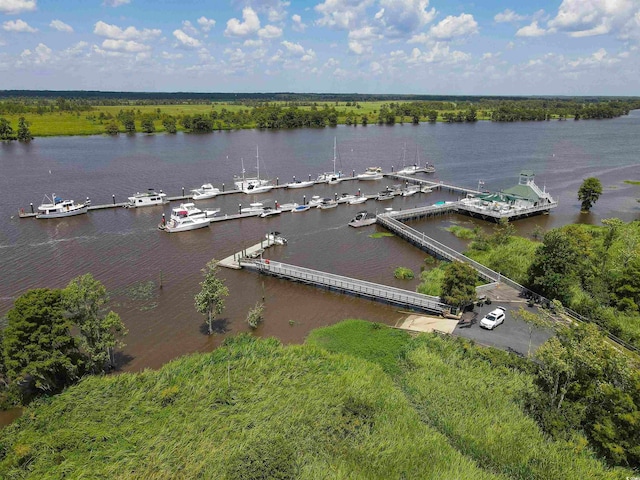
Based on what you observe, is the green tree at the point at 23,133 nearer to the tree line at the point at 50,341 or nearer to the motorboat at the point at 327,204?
the motorboat at the point at 327,204

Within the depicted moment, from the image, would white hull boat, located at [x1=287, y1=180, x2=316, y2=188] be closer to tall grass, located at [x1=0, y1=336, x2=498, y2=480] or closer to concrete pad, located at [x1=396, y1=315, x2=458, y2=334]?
concrete pad, located at [x1=396, y1=315, x2=458, y2=334]

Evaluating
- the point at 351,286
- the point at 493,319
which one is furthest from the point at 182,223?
the point at 493,319

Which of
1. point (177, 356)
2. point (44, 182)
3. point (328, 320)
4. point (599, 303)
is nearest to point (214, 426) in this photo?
point (177, 356)

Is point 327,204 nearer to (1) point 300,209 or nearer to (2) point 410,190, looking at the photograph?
(1) point 300,209

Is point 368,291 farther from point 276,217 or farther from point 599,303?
point 276,217

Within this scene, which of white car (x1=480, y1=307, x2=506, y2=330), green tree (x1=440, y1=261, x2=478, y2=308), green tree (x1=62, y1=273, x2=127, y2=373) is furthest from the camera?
green tree (x1=440, y1=261, x2=478, y2=308)

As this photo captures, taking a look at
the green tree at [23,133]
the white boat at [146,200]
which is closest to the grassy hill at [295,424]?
the white boat at [146,200]

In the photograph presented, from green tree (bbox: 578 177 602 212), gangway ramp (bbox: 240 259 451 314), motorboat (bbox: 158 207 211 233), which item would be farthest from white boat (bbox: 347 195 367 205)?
green tree (bbox: 578 177 602 212)
